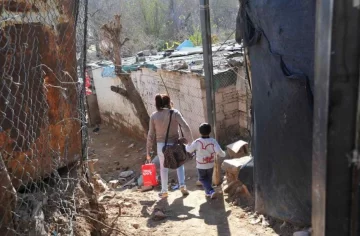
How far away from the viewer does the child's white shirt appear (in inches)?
185

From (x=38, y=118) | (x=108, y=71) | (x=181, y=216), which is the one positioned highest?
(x=38, y=118)

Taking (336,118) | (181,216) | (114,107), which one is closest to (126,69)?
(114,107)

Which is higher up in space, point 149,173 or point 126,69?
point 126,69

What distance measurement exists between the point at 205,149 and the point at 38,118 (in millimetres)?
2850

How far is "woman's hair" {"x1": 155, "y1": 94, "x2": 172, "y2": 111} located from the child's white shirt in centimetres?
62

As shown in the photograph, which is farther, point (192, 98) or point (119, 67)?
point (119, 67)

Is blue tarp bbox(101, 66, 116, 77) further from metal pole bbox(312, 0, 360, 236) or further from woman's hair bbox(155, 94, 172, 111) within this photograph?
metal pole bbox(312, 0, 360, 236)

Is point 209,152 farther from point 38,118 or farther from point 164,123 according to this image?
point 38,118

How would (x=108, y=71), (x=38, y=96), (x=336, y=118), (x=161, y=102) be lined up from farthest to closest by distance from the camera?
(x=108, y=71) → (x=161, y=102) → (x=38, y=96) → (x=336, y=118)

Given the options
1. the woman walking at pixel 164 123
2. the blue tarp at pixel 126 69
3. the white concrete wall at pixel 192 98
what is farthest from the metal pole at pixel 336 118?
the blue tarp at pixel 126 69

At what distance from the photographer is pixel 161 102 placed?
4.84 m

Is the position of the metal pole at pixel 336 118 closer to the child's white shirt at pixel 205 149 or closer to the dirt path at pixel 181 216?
the dirt path at pixel 181 216

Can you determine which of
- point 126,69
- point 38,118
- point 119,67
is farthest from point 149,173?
point 126,69

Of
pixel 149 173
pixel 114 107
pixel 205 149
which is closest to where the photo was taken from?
pixel 205 149
